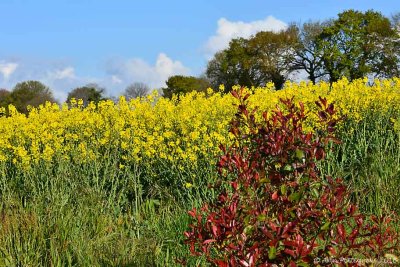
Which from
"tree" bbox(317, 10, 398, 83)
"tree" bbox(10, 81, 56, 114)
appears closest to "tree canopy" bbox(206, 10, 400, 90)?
"tree" bbox(317, 10, 398, 83)

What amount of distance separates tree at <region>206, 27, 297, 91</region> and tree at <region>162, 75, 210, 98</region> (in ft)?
8.80

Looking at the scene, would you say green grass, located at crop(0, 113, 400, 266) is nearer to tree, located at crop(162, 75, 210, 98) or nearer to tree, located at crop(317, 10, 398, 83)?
tree, located at crop(317, 10, 398, 83)

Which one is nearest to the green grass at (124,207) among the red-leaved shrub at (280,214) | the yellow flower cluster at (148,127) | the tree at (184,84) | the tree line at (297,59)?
the yellow flower cluster at (148,127)

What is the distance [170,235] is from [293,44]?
136 feet

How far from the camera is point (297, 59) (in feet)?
147

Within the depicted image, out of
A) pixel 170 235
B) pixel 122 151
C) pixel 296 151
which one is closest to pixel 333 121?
pixel 296 151

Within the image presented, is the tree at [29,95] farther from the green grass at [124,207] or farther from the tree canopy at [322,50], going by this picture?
the green grass at [124,207]

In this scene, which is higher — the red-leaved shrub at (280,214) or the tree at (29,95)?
the tree at (29,95)

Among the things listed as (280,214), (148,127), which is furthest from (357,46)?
(280,214)

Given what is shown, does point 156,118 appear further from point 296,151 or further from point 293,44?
point 293,44

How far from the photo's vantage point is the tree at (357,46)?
131 feet

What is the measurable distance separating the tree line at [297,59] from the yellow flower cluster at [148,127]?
28.2m

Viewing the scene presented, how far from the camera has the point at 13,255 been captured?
14.7 feet

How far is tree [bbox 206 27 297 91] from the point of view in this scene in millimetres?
44656
